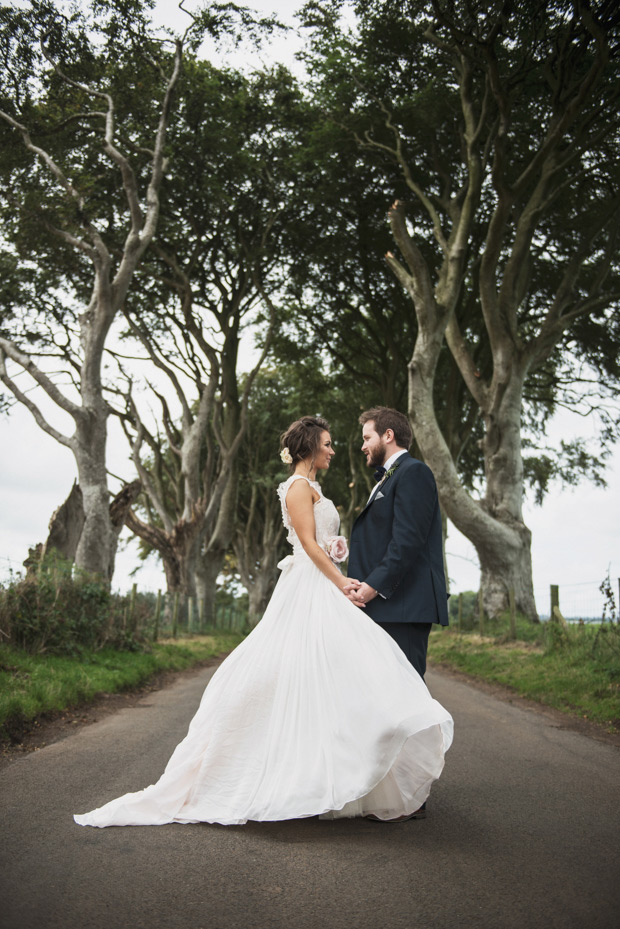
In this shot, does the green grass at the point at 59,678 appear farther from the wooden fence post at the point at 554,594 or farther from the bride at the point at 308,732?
the wooden fence post at the point at 554,594

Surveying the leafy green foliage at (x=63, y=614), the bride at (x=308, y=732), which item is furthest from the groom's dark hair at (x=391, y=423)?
the leafy green foliage at (x=63, y=614)

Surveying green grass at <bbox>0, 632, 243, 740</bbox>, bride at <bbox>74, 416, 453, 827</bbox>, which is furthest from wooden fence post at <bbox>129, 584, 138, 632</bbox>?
bride at <bbox>74, 416, 453, 827</bbox>

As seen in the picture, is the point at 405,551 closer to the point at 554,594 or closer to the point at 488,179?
the point at 554,594

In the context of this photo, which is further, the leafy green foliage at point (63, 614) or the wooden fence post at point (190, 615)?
the wooden fence post at point (190, 615)

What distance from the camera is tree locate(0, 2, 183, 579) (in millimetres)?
14750

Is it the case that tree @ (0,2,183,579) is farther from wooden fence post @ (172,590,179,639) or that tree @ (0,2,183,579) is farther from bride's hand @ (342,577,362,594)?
bride's hand @ (342,577,362,594)

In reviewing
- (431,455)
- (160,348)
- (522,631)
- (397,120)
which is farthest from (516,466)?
(160,348)

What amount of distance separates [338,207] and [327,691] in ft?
63.6

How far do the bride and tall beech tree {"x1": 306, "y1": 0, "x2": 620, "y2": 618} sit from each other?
1242 cm

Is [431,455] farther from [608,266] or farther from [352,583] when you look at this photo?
[352,583]

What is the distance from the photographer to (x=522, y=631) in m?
16.2

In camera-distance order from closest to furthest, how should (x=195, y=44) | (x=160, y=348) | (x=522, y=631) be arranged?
(x=522, y=631), (x=195, y=44), (x=160, y=348)

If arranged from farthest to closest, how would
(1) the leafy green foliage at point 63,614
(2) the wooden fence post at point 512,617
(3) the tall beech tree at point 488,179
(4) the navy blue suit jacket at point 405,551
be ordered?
1. (2) the wooden fence post at point 512,617
2. (3) the tall beech tree at point 488,179
3. (1) the leafy green foliage at point 63,614
4. (4) the navy blue suit jacket at point 405,551

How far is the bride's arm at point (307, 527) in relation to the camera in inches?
185
